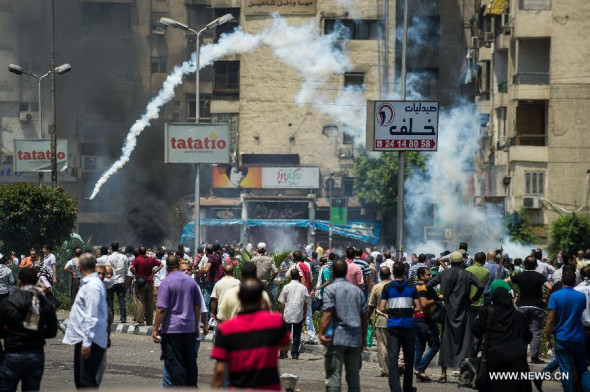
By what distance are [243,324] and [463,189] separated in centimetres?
4485

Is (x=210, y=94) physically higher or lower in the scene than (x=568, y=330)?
higher

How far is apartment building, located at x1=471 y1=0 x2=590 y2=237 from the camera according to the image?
4041 centimetres

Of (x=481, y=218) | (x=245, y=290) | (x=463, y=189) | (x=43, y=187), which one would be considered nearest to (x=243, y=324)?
(x=245, y=290)

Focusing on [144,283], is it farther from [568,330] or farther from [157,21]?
[157,21]

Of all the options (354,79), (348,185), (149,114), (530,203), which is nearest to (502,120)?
(530,203)

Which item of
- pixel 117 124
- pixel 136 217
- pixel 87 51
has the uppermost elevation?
pixel 87 51

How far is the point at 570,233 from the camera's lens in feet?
120

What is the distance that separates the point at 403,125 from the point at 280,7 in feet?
121

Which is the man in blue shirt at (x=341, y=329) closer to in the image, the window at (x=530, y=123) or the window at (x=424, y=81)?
the window at (x=530, y=123)

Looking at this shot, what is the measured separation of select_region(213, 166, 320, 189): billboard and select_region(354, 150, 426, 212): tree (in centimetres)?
281

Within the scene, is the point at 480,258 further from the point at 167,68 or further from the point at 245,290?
the point at 167,68

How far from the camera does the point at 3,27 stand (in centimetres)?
5731

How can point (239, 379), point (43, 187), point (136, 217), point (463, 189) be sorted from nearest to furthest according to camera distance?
A: point (239, 379), point (43, 187), point (463, 189), point (136, 217)

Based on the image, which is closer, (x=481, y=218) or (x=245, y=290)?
(x=245, y=290)
